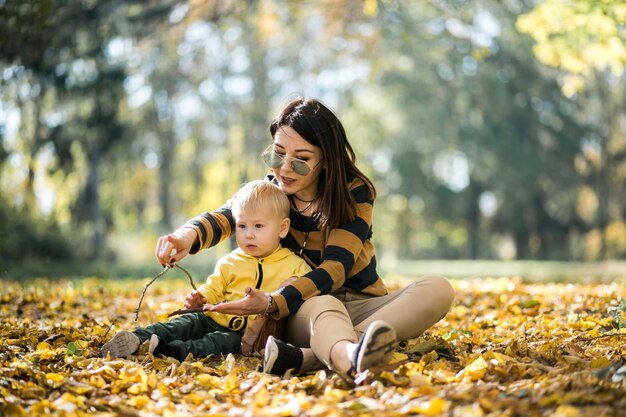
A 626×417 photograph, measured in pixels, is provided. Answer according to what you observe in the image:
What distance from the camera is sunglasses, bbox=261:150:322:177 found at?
152 inches

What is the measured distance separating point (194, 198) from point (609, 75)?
19.0 meters

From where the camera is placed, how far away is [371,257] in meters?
4.00

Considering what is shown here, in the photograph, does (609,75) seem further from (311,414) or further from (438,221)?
(311,414)

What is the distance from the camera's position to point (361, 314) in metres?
3.85

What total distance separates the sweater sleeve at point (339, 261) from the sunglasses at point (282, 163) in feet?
1.05

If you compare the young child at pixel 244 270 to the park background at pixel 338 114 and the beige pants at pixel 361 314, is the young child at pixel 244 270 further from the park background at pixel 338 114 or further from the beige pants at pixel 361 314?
the park background at pixel 338 114

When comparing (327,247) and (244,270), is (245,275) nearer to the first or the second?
(244,270)

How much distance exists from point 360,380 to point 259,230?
113cm

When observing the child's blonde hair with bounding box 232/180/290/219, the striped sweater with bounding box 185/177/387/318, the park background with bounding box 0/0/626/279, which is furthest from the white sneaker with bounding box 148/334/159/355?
the park background with bounding box 0/0/626/279

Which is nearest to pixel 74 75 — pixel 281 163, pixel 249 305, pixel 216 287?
pixel 281 163

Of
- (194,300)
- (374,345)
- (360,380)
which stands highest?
(194,300)

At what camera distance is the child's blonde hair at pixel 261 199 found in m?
3.78

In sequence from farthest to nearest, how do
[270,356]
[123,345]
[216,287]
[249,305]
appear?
[216,287] → [123,345] → [249,305] → [270,356]

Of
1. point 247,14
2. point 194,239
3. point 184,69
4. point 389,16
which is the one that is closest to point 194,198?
point 184,69
